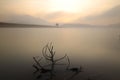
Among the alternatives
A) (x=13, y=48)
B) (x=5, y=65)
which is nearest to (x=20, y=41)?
(x=13, y=48)

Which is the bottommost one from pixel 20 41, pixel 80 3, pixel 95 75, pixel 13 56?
pixel 95 75

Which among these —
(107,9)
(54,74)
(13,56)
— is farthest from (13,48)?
(107,9)

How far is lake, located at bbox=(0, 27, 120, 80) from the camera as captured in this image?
143 centimetres

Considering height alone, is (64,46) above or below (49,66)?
above

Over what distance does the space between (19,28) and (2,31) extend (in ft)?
0.39

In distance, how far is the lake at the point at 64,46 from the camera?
1434mm

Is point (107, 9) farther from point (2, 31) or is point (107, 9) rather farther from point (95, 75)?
point (2, 31)

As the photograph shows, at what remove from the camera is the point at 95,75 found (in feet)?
4.54

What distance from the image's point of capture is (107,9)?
Answer: 1476 millimetres

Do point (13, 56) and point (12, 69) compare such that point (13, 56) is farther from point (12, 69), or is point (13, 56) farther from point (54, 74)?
point (54, 74)

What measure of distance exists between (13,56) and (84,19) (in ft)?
1.79

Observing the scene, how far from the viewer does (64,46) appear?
1470 mm

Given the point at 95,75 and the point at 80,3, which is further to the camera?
the point at 80,3

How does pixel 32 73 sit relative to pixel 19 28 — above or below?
below
